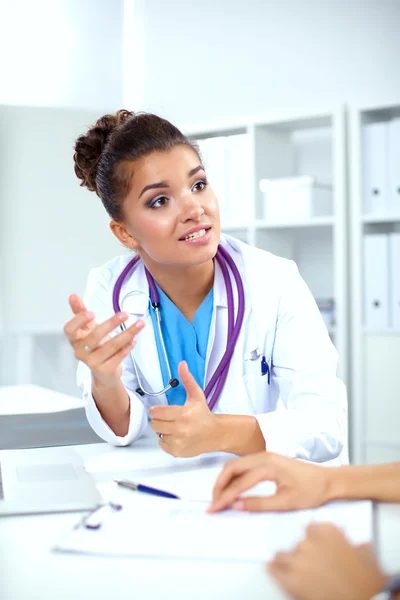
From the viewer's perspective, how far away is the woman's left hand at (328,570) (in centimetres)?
60

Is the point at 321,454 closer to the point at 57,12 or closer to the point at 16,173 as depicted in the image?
the point at 16,173

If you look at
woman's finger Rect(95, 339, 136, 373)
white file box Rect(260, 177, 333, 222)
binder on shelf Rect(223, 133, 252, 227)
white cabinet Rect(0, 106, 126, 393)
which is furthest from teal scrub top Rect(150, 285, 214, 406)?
white cabinet Rect(0, 106, 126, 393)

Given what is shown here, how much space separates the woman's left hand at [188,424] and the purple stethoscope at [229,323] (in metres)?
0.29

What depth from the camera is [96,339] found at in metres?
1.14

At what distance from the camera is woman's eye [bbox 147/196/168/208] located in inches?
58.1

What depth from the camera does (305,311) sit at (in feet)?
4.83

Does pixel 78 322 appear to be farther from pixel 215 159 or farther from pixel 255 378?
pixel 215 159

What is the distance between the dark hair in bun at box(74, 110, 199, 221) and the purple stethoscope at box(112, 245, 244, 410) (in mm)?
180

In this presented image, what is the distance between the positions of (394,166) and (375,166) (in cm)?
8

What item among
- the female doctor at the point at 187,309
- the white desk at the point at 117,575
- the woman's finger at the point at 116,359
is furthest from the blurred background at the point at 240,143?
the white desk at the point at 117,575

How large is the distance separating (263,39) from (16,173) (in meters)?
1.41

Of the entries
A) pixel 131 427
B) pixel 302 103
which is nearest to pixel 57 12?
pixel 302 103

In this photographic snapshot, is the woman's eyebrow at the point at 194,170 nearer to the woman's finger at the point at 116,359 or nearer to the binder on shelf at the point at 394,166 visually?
the woman's finger at the point at 116,359

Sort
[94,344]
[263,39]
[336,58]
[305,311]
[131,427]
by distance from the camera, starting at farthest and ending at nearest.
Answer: [263,39] → [336,58] → [305,311] → [131,427] → [94,344]
